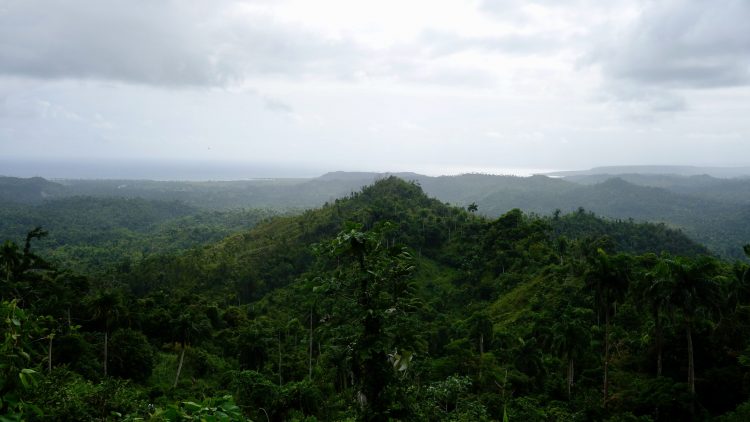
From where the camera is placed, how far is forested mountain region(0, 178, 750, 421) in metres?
10.6

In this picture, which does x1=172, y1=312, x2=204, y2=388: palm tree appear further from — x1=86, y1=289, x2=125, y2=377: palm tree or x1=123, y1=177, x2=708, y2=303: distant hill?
x1=123, y1=177, x2=708, y2=303: distant hill

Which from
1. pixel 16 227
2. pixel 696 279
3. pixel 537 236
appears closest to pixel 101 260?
pixel 16 227

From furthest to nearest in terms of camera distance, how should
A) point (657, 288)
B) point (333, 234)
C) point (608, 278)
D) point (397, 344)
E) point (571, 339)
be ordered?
point (333, 234) → point (571, 339) → point (608, 278) → point (657, 288) → point (397, 344)

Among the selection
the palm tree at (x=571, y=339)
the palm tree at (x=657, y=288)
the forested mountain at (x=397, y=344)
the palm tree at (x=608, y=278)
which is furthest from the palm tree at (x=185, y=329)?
the palm tree at (x=657, y=288)

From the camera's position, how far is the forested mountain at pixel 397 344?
1055cm

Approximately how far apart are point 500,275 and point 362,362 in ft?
240

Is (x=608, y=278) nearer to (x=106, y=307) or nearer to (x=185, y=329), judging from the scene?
(x=185, y=329)

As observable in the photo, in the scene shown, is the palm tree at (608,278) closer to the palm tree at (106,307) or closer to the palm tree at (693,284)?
the palm tree at (693,284)

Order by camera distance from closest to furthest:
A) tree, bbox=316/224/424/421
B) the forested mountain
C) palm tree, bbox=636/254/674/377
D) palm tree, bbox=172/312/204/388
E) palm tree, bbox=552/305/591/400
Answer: tree, bbox=316/224/424/421, the forested mountain, palm tree, bbox=636/254/674/377, palm tree, bbox=552/305/591/400, palm tree, bbox=172/312/204/388

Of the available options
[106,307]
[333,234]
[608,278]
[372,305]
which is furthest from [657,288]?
[333,234]

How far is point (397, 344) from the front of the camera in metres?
10.5

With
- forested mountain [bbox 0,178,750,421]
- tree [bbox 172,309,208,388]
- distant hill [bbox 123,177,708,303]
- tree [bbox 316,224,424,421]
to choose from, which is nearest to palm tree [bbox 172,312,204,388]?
tree [bbox 172,309,208,388]

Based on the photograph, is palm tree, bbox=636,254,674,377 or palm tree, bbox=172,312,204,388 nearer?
palm tree, bbox=636,254,674,377

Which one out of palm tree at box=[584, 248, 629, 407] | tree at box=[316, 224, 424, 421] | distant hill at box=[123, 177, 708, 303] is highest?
tree at box=[316, 224, 424, 421]
